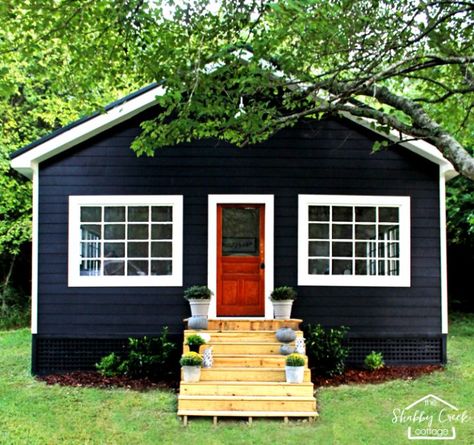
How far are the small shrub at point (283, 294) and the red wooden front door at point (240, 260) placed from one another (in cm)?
49

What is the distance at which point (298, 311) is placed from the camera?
28.5 feet

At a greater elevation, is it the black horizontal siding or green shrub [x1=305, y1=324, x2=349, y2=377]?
the black horizontal siding

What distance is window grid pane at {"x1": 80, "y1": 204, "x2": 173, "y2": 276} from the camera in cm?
876

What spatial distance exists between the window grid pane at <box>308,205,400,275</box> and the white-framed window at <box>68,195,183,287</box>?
7.20 ft

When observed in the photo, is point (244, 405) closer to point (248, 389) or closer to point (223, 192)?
point (248, 389)

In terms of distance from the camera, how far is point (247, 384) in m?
6.64

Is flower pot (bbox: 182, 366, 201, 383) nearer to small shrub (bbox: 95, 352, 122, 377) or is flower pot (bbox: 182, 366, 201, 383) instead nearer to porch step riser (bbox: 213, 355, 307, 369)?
porch step riser (bbox: 213, 355, 307, 369)

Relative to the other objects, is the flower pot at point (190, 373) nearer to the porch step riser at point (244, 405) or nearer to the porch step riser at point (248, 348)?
the porch step riser at point (244, 405)

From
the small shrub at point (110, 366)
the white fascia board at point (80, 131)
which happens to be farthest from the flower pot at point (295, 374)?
the white fascia board at point (80, 131)

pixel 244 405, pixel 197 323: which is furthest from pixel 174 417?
pixel 197 323

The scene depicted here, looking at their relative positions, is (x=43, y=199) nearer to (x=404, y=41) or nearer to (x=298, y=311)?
(x=298, y=311)

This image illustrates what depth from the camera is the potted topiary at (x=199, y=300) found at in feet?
27.0

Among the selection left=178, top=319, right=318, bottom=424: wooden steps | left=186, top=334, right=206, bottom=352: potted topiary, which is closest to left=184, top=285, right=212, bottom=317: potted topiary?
left=178, top=319, right=318, bottom=424: wooden steps

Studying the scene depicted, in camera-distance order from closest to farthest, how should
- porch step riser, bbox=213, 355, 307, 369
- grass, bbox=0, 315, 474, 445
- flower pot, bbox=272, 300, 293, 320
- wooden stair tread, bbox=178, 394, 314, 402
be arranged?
grass, bbox=0, 315, 474, 445, wooden stair tread, bbox=178, 394, 314, 402, porch step riser, bbox=213, 355, 307, 369, flower pot, bbox=272, 300, 293, 320
